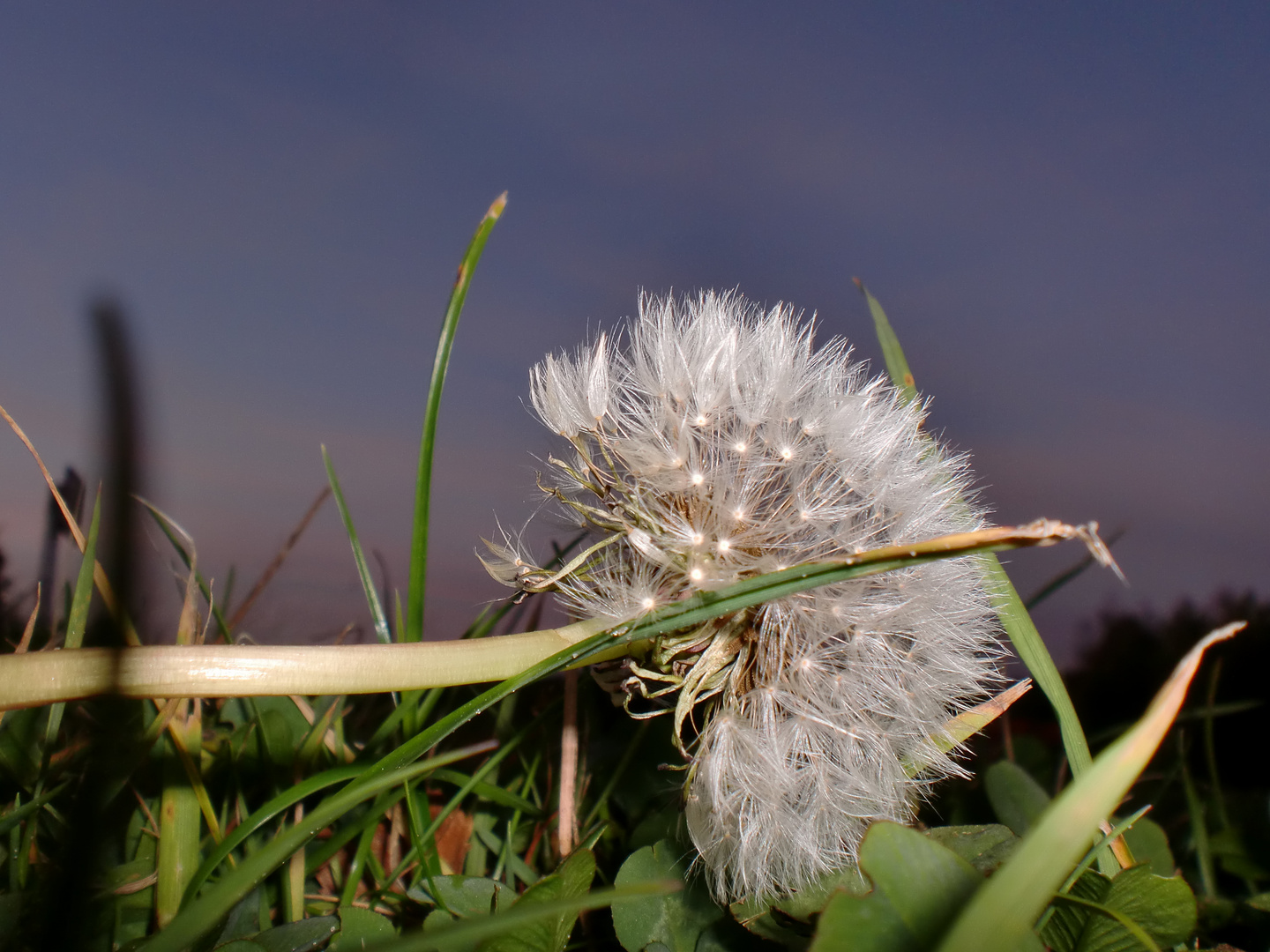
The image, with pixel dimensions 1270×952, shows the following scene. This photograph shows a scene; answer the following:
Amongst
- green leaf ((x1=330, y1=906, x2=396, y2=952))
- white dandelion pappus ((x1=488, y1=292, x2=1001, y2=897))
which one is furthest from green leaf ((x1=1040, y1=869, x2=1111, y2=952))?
green leaf ((x1=330, y1=906, x2=396, y2=952))

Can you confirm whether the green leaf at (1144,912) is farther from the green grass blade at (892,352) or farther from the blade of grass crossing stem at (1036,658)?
the green grass blade at (892,352)

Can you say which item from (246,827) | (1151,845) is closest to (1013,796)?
(1151,845)

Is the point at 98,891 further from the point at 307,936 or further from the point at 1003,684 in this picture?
the point at 1003,684

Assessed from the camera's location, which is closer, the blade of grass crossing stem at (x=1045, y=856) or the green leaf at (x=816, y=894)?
the blade of grass crossing stem at (x=1045, y=856)

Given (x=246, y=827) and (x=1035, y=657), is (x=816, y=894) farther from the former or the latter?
(x=246, y=827)

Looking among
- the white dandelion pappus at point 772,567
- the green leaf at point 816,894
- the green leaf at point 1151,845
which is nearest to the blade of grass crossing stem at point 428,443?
the white dandelion pappus at point 772,567

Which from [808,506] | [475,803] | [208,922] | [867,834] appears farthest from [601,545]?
[475,803]

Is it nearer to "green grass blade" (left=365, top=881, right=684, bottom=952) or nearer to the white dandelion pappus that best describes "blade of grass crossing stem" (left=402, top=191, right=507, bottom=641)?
the white dandelion pappus
